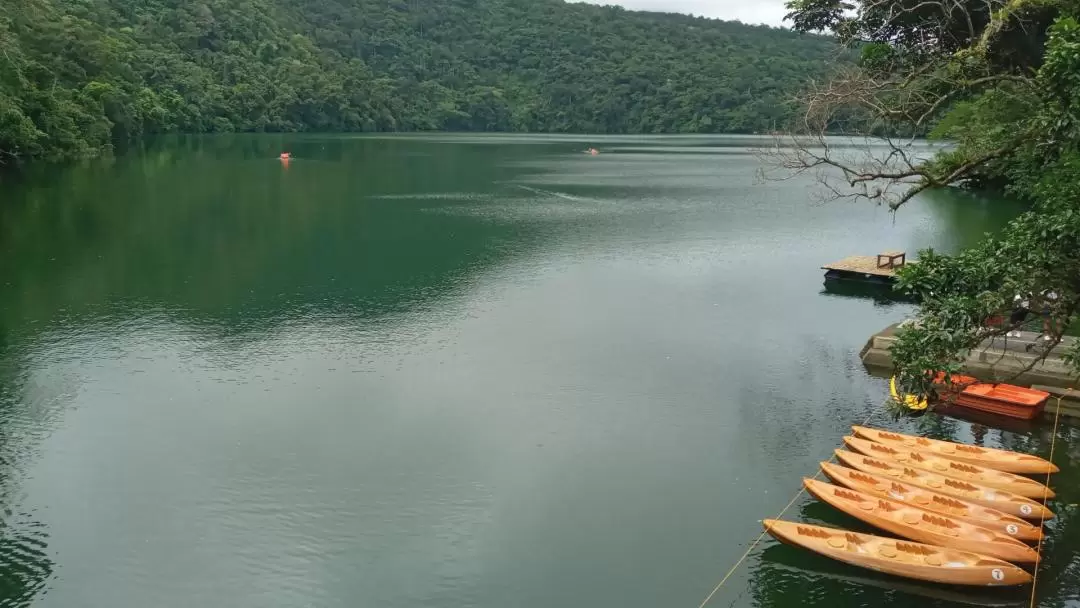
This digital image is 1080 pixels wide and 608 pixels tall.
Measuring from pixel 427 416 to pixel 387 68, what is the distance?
14737 centimetres

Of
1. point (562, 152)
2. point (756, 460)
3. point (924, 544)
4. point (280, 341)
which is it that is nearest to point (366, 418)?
point (280, 341)

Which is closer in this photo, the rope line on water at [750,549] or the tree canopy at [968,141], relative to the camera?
the tree canopy at [968,141]

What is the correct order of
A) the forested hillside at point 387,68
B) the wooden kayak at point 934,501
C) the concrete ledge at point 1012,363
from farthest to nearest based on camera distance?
the forested hillside at point 387,68 < the concrete ledge at point 1012,363 < the wooden kayak at point 934,501

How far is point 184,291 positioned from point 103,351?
6.16 meters

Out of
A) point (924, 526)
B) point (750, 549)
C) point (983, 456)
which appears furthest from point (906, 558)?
point (983, 456)

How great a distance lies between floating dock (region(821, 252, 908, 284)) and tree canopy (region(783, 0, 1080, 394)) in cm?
845

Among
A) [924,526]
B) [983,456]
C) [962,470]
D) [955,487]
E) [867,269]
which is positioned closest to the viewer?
[924,526]

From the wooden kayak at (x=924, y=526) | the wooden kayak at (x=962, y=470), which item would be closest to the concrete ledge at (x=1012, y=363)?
the wooden kayak at (x=962, y=470)

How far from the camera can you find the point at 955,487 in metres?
12.7

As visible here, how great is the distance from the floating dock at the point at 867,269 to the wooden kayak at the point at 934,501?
54.0ft

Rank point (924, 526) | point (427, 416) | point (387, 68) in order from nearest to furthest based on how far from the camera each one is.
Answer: point (924, 526)
point (427, 416)
point (387, 68)

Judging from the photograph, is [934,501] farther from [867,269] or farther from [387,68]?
[387,68]

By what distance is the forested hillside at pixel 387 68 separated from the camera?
237ft

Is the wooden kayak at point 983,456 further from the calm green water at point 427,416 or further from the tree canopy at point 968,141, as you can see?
the tree canopy at point 968,141
